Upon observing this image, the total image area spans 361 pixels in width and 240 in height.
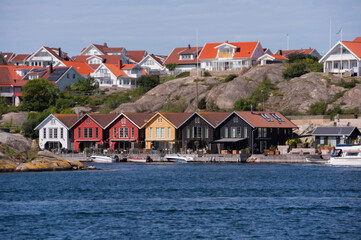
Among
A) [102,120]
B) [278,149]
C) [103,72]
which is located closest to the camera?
[278,149]

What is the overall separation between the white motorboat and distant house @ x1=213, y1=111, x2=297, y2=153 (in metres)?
13.0

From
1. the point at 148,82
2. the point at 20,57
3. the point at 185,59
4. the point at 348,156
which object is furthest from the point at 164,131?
the point at 20,57

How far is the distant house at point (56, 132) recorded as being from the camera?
10944 centimetres

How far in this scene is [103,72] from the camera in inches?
5866

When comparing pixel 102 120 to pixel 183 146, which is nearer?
pixel 183 146

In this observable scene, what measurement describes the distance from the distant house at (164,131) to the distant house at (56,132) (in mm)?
14193

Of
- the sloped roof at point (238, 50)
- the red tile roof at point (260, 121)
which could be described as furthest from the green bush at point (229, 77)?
the red tile roof at point (260, 121)

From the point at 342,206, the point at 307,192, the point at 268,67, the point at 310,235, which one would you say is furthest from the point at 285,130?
the point at 310,235

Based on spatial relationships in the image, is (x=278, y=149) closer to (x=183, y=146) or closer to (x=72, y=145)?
(x=183, y=146)

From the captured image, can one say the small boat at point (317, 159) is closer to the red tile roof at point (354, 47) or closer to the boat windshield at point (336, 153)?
the boat windshield at point (336, 153)

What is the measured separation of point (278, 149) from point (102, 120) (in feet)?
97.3

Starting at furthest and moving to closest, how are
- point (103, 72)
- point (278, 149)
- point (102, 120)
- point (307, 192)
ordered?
point (103, 72) < point (102, 120) < point (278, 149) < point (307, 192)

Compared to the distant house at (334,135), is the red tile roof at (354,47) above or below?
above

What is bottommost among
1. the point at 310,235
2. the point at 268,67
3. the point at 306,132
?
the point at 310,235
